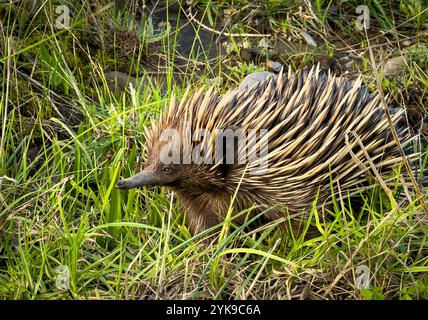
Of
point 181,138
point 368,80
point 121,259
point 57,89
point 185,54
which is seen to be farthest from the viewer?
point 185,54

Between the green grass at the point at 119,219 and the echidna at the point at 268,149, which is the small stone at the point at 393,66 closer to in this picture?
the green grass at the point at 119,219

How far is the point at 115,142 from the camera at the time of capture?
3689mm

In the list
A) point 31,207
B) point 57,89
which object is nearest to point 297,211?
point 31,207

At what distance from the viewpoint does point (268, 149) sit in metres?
3.19

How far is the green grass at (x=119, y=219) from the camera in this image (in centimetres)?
285

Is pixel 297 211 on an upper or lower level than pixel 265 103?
lower

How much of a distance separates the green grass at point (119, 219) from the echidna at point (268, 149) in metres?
0.10

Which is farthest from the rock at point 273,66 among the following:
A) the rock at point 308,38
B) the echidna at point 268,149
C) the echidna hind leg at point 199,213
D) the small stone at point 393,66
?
the echidna hind leg at point 199,213

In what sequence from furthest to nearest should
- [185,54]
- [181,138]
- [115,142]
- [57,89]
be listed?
1. [185,54]
2. [57,89]
3. [115,142]
4. [181,138]

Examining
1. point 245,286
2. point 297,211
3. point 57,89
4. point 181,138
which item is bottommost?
point 245,286

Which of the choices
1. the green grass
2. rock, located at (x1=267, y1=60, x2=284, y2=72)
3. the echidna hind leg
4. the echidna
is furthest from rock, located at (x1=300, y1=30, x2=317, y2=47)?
the echidna hind leg

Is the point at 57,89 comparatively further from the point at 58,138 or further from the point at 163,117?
the point at 163,117

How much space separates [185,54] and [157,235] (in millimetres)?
1580

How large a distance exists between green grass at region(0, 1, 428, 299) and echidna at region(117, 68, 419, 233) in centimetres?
10
